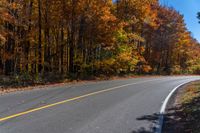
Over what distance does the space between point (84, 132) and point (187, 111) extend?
16.0 feet

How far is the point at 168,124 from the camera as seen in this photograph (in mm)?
8414

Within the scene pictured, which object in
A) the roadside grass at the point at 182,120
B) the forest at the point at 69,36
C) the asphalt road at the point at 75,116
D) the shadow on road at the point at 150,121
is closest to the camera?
the asphalt road at the point at 75,116

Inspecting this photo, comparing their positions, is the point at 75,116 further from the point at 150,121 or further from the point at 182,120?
the point at 182,120

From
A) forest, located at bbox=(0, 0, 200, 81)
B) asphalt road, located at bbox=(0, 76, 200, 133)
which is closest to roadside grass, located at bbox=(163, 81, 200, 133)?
asphalt road, located at bbox=(0, 76, 200, 133)

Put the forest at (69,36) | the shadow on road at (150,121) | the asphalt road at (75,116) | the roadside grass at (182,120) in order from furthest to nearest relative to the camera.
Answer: the forest at (69,36) → the roadside grass at (182,120) → the shadow on road at (150,121) → the asphalt road at (75,116)

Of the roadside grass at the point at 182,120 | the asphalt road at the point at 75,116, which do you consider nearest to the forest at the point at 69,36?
the asphalt road at the point at 75,116

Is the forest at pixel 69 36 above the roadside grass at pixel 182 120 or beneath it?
above

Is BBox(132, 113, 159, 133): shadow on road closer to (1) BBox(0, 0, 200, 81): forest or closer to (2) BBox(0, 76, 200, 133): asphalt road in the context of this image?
(2) BBox(0, 76, 200, 133): asphalt road

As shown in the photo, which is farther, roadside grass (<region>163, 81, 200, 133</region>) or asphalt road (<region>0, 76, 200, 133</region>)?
roadside grass (<region>163, 81, 200, 133</region>)

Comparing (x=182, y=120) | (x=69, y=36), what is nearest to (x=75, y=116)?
(x=182, y=120)

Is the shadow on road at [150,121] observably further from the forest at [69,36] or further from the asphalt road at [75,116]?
the forest at [69,36]

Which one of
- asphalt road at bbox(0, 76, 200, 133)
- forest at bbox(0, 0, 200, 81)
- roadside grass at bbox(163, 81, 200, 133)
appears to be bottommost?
roadside grass at bbox(163, 81, 200, 133)

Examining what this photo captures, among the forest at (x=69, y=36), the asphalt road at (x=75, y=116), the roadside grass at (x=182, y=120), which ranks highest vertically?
the forest at (x=69, y=36)

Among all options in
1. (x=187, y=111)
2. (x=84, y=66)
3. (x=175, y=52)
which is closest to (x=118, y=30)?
(x=84, y=66)
